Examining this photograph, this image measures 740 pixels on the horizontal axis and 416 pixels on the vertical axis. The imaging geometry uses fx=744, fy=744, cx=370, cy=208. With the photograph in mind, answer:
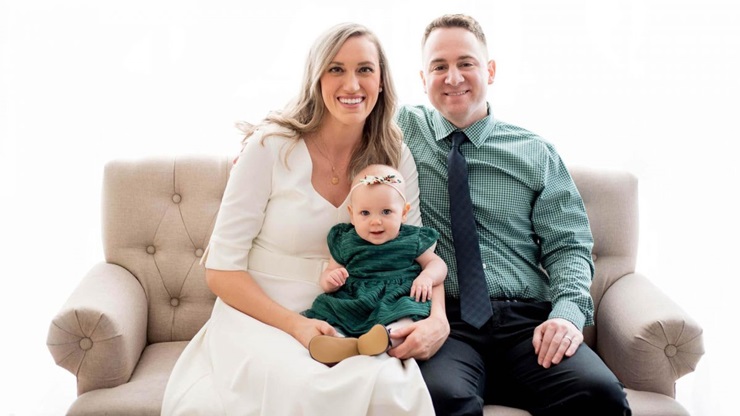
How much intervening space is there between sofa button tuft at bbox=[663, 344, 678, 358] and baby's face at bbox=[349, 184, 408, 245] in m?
0.86

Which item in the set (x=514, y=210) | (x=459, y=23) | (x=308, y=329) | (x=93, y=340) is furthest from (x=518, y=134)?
(x=93, y=340)

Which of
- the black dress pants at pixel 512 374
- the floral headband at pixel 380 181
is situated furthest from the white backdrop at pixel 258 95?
the black dress pants at pixel 512 374

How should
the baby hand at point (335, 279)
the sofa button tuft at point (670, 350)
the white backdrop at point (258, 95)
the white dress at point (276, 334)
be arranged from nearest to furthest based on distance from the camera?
the white dress at point (276, 334) < the baby hand at point (335, 279) < the sofa button tuft at point (670, 350) < the white backdrop at point (258, 95)

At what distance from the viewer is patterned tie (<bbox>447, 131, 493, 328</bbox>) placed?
86.4 inches

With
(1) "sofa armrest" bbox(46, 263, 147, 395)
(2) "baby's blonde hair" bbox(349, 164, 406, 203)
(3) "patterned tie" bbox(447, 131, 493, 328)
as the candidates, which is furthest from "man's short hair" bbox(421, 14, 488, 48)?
(1) "sofa armrest" bbox(46, 263, 147, 395)

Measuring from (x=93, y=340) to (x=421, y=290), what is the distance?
0.94 metres

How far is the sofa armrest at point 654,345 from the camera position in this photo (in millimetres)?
2137

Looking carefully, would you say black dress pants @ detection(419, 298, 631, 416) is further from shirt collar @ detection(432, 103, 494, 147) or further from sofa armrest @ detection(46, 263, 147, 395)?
sofa armrest @ detection(46, 263, 147, 395)

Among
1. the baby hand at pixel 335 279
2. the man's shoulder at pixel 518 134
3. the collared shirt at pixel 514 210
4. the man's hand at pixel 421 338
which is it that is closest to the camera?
the man's hand at pixel 421 338

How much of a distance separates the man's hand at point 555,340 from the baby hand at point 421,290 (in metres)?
0.34

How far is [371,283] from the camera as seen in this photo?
2059 millimetres

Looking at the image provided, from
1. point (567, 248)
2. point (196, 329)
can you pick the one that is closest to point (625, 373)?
point (567, 248)

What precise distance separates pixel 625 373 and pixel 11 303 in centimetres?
219

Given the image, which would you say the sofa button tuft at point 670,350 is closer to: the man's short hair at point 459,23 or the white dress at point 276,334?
the white dress at point 276,334
